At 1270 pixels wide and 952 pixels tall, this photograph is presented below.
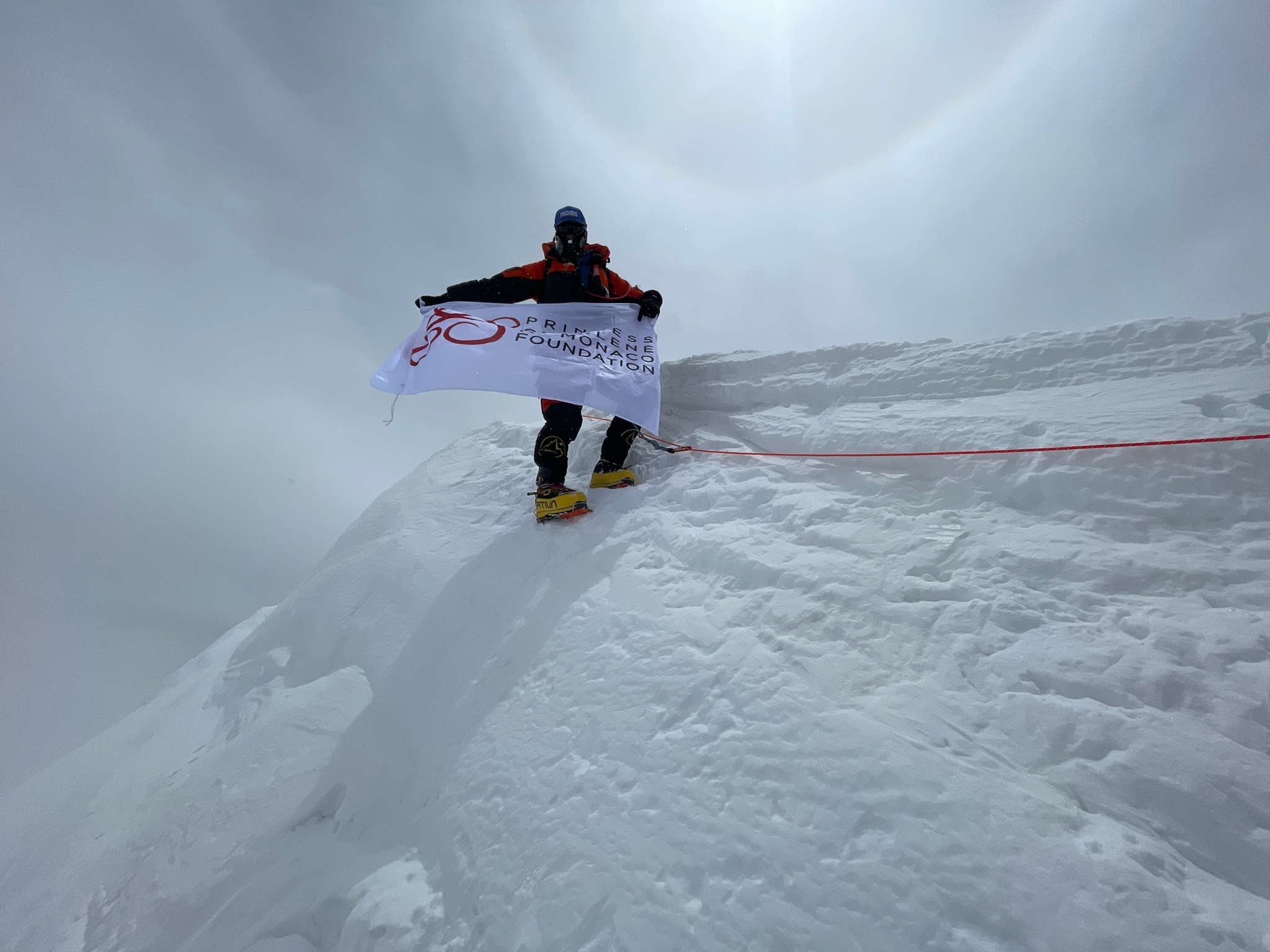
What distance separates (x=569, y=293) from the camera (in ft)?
10.5

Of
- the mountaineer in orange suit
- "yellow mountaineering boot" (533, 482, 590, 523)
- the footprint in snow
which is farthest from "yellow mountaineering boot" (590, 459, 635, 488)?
the footprint in snow

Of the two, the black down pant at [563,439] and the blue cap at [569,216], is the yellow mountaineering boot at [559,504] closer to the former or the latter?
the black down pant at [563,439]

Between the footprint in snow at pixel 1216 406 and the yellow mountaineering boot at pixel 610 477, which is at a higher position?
the footprint in snow at pixel 1216 406

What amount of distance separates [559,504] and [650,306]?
1.35 m

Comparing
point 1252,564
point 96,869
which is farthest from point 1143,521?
point 96,869

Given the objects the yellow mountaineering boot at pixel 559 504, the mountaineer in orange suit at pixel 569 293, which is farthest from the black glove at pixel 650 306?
the yellow mountaineering boot at pixel 559 504

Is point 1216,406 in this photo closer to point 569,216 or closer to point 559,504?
point 559,504

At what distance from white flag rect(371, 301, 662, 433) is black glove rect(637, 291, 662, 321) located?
0.13 feet

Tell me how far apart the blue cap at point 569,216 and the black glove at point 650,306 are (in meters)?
0.57

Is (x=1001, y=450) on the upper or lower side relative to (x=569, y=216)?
lower

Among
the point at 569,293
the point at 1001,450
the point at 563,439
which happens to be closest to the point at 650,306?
the point at 569,293

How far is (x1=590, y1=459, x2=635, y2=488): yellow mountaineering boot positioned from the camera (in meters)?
2.71

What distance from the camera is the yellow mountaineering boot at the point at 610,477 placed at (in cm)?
271

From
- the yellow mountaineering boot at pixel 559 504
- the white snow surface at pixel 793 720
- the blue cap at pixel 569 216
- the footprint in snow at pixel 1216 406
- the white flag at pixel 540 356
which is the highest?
the blue cap at pixel 569 216
